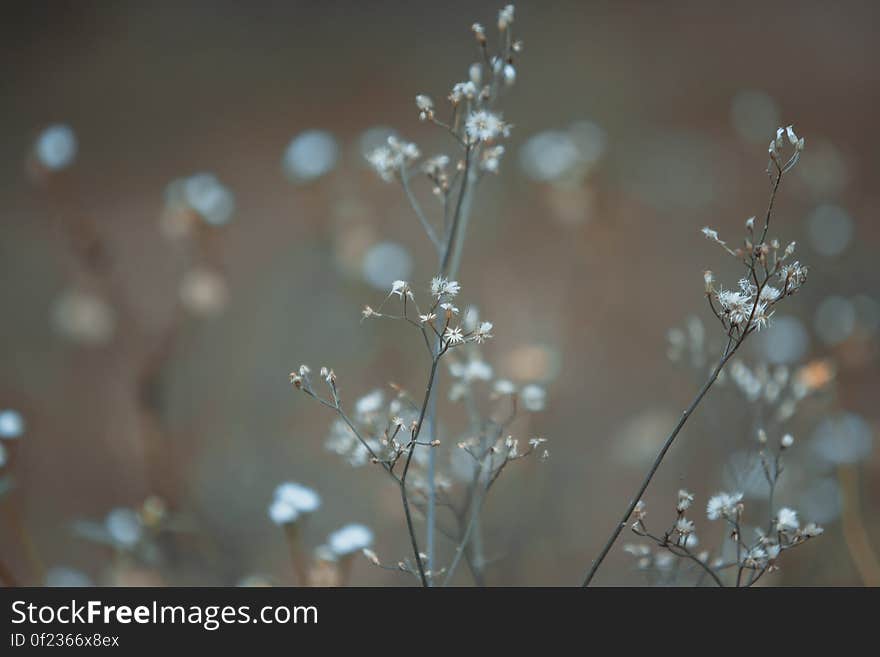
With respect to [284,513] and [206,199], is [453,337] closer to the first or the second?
[284,513]

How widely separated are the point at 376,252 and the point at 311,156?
0.15 m

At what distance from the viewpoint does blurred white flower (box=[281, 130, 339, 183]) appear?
1.06 m

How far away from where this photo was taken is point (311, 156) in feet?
3.47

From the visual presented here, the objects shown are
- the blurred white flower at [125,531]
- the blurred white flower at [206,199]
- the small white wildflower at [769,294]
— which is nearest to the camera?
the small white wildflower at [769,294]

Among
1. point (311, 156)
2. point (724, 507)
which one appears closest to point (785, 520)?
point (724, 507)

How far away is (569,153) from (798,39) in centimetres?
40

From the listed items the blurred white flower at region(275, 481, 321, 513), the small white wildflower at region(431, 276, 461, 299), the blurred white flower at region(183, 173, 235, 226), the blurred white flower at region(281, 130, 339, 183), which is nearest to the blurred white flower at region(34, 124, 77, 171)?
the blurred white flower at region(183, 173, 235, 226)

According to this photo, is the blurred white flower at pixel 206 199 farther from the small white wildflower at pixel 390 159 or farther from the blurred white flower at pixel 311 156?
the small white wildflower at pixel 390 159

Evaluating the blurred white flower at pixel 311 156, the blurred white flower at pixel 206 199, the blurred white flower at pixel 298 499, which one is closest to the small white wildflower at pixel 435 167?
the blurred white flower at pixel 298 499

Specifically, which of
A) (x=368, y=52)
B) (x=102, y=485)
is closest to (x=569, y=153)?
(x=368, y=52)

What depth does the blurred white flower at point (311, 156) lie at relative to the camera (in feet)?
3.47

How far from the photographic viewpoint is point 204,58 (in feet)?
3.73

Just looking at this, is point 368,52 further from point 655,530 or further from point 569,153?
point 655,530
